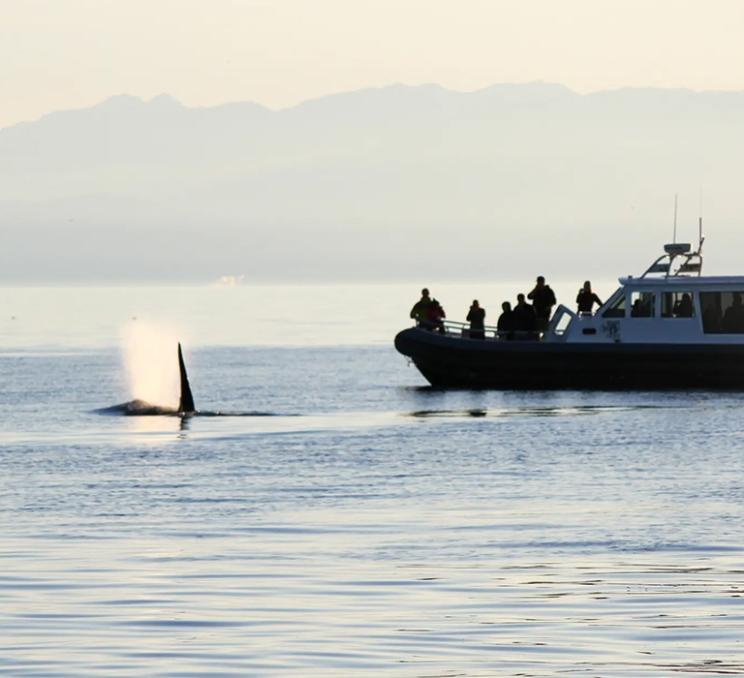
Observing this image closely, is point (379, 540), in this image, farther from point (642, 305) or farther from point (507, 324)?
point (507, 324)

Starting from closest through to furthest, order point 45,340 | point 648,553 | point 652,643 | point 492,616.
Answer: point 652,643 → point 492,616 → point 648,553 → point 45,340

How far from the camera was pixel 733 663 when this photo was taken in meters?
12.7

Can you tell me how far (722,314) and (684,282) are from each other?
110 cm

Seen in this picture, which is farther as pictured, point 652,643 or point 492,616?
point 492,616

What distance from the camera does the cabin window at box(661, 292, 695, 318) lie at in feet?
149

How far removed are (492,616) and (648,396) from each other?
2987 cm

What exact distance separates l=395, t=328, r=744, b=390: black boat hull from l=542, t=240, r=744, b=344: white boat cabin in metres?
0.29

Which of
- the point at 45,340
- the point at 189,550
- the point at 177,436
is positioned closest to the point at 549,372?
the point at 177,436

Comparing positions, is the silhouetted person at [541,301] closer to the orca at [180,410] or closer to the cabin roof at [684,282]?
the cabin roof at [684,282]

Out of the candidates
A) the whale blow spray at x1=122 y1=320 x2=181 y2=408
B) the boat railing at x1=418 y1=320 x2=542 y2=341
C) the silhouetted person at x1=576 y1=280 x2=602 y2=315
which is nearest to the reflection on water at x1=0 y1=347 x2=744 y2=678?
the whale blow spray at x1=122 y1=320 x2=181 y2=408

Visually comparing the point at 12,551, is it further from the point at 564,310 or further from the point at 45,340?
the point at 45,340

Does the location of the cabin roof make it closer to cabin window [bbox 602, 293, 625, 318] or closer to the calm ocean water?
cabin window [bbox 602, 293, 625, 318]

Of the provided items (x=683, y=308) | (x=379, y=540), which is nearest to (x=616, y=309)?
(x=683, y=308)

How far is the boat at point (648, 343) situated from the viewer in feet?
148
